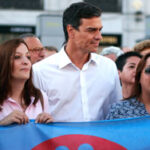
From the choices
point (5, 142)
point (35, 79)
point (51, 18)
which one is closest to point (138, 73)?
point (35, 79)

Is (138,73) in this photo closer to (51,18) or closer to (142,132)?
(142,132)

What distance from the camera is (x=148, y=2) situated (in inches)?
746

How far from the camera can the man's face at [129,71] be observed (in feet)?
15.1

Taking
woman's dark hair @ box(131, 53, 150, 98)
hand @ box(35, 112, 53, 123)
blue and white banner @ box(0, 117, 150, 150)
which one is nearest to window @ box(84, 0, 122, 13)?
woman's dark hair @ box(131, 53, 150, 98)

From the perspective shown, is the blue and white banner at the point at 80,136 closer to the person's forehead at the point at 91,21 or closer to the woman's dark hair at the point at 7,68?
the woman's dark hair at the point at 7,68

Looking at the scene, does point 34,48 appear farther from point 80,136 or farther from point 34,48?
point 80,136

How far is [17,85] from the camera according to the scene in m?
3.66

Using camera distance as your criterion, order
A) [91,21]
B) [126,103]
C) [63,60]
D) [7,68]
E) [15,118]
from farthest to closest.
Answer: [63,60]
[91,21]
[126,103]
[7,68]
[15,118]

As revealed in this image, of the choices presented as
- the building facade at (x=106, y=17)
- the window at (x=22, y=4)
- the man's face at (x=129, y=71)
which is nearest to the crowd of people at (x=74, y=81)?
the man's face at (x=129, y=71)

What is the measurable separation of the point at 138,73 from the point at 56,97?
2.33ft

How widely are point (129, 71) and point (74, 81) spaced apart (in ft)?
3.12

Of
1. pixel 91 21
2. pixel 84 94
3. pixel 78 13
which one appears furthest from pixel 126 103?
pixel 78 13

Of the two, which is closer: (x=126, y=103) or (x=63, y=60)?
(x=126, y=103)

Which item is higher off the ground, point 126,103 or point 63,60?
point 63,60
